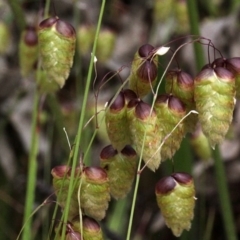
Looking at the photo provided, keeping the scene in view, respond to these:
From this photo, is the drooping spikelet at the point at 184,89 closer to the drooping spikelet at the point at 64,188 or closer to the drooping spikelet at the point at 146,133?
the drooping spikelet at the point at 146,133

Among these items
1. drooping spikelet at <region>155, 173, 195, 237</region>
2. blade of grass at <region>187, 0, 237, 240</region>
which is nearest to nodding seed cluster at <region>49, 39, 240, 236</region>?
drooping spikelet at <region>155, 173, 195, 237</region>

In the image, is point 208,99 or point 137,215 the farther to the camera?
point 137,215

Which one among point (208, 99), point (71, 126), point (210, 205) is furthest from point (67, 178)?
point (210, 205)

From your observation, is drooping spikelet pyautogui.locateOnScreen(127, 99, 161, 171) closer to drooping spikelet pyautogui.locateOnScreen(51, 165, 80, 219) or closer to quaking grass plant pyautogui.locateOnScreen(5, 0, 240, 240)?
quaking grass plant pyautogui.locateOnScreen(5, 0, 240, 240)

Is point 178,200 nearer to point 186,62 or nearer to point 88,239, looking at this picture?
point 88,239

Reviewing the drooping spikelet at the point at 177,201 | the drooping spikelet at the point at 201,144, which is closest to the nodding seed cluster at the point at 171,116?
the drooping spikelet at the point at 177,201

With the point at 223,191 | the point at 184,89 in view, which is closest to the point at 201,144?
the point at 223,191

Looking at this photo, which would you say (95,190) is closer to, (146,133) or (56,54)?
(146,133)

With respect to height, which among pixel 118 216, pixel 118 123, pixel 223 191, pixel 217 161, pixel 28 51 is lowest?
pixel 118 216
